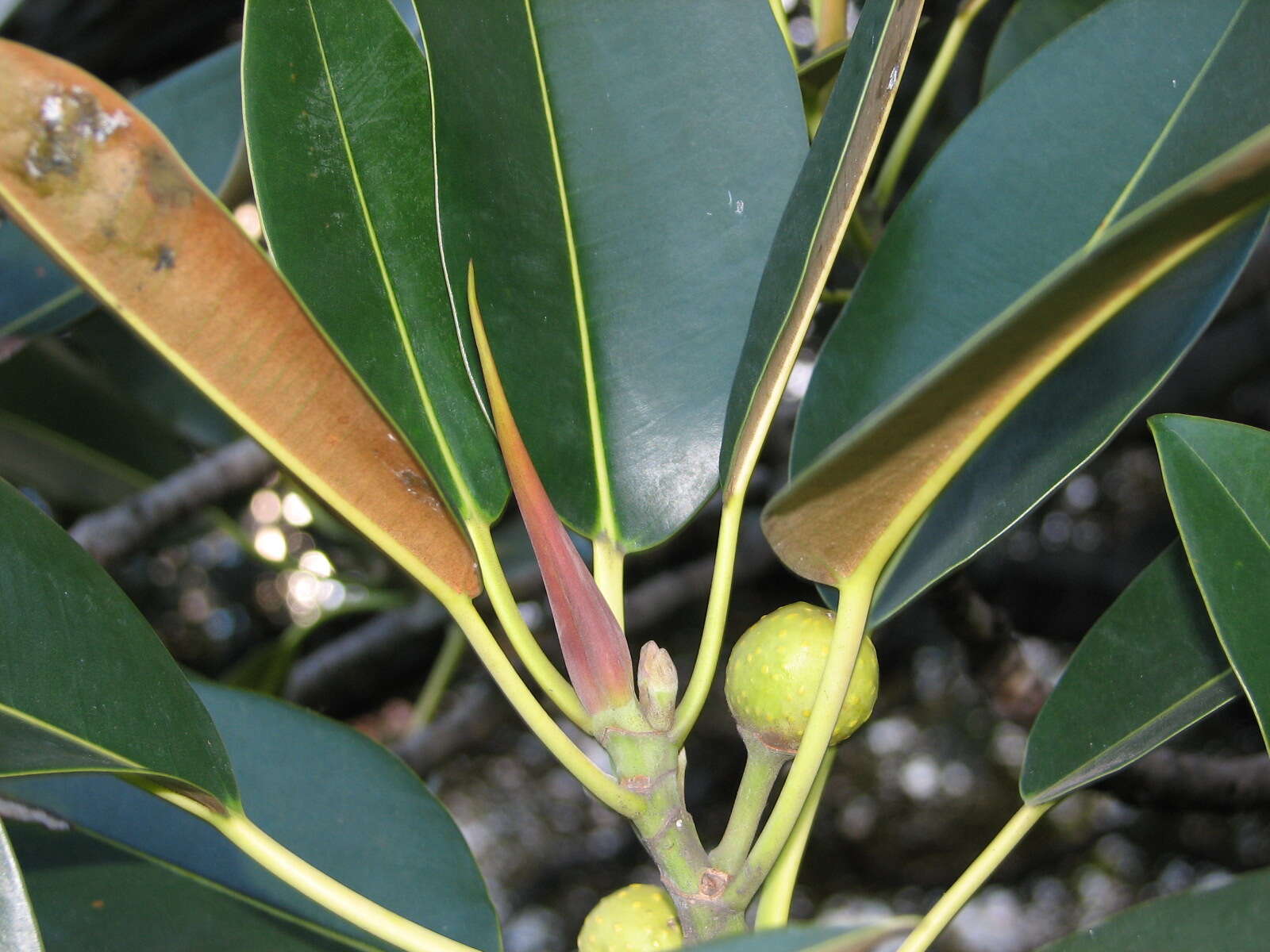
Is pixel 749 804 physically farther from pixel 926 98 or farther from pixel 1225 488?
pixel 926 98

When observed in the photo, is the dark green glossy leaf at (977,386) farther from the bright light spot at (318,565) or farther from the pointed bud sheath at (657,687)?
the bright light spot at (318,565)

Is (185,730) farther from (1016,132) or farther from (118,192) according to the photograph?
(1016,132)

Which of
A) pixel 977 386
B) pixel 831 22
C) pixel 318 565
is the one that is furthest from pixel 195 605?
pixel 977 386

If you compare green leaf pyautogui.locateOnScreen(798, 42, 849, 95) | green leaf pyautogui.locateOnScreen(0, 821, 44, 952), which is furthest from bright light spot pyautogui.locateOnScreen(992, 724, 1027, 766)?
green leaf pyautogui.locateOnScreen(0, 821, 44, 952)

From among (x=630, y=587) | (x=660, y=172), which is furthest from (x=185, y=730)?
(x=630, y=587)

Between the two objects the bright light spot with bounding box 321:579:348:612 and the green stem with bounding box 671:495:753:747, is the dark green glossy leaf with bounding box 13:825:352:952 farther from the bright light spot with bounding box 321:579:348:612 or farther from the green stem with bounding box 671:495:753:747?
the bright light spot with bounding box 321:579:348:612

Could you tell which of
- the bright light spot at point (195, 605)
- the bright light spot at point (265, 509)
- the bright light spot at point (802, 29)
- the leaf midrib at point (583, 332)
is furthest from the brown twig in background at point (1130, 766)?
the bright light spot at point (195, 605)
